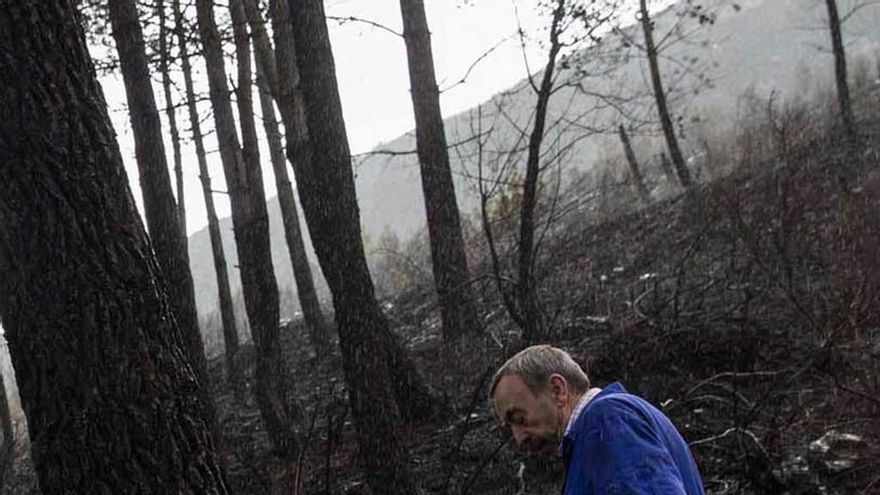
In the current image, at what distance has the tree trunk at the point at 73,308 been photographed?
112 inches

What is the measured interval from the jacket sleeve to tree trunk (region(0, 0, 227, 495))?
4.53ft

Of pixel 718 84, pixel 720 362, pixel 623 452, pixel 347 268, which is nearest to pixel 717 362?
pixel 720 362

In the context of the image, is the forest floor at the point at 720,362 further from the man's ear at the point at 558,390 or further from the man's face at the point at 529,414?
the man's ear at the point at 558,390

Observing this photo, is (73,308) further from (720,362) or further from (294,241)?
(294,241)

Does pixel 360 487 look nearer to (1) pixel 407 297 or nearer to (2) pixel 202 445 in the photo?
(2) pixel 202 445

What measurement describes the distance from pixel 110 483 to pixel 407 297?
15009 mm

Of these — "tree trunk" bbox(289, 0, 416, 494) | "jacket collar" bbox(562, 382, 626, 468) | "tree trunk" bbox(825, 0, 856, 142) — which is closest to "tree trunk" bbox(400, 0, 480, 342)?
"tree trunk" bbox(289, 0, 416, 494)

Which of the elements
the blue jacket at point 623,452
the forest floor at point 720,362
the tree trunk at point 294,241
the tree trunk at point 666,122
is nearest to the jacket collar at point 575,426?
the blue jacket at point 623,452

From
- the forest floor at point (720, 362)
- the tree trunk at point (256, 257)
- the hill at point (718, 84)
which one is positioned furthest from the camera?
the hill at point (718, 84)

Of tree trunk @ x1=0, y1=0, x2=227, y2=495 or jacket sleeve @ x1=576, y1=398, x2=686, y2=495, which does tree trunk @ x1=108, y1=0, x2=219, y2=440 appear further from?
jacket sleeve @ x1=576, y1=398, x2=686, y2=495

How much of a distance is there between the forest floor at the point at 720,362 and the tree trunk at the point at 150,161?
58.2 inches

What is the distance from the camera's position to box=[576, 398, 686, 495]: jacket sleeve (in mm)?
2125

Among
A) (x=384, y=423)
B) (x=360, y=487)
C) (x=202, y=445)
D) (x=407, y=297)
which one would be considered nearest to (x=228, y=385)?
(x=407, y=297)

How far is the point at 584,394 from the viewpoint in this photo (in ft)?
8.23
